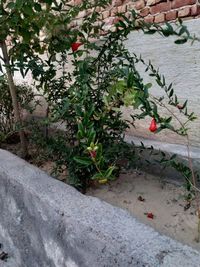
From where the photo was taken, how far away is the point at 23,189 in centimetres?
166

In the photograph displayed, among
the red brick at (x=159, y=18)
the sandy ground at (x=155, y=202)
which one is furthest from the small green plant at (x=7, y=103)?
the sandy ground at (x=155, y=202)

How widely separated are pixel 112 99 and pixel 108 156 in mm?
481

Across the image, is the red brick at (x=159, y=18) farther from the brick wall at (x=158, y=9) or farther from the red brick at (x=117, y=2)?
the red brick at (x=117, y=2)

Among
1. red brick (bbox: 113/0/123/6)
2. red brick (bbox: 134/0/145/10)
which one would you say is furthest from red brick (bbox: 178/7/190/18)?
red brick (bbox: 113/0/123/6)

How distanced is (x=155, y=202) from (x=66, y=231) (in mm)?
679

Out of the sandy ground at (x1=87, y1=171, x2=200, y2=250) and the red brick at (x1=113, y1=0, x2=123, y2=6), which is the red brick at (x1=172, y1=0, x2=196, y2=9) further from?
the sandy ground at (x1=87, y1=171, x2=200, y2=250)

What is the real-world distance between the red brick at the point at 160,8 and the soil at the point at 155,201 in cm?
120

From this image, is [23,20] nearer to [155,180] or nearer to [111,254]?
[155,180]

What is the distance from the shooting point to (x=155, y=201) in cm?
188

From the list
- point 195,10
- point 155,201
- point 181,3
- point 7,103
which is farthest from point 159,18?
point 7,103

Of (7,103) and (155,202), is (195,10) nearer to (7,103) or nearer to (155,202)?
(155,202)

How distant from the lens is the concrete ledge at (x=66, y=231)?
3.59ft

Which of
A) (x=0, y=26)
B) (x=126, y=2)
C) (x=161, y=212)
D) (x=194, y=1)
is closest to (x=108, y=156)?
(x=161, y=212)

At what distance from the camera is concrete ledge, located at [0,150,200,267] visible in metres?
1.09
